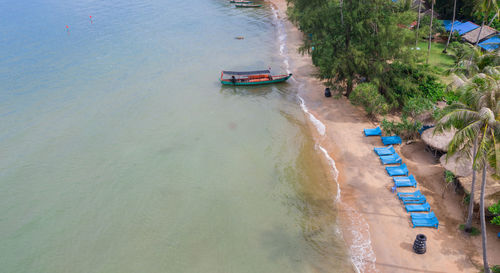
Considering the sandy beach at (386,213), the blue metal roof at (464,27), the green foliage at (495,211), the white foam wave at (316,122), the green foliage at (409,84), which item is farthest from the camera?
the blue metal roof at (464,27)

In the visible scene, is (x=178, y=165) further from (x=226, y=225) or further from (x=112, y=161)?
(x=226, y=225)

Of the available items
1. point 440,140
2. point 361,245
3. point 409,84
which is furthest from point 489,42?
point 361,245

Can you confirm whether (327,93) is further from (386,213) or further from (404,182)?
(386,213)

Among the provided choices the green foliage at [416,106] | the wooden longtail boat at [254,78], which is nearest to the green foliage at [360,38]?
the green foliage at [416,106]

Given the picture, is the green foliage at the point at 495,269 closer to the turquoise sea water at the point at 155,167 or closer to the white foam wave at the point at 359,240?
the white foam wave at the point at 359,240

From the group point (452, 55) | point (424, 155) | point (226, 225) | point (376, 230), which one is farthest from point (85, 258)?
point (452, 55)

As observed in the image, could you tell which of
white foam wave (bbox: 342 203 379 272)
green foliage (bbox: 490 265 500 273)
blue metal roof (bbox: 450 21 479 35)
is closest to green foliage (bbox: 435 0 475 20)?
blue metal roof (bbox: 450 21 479 35)

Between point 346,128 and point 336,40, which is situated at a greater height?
point 336,40
